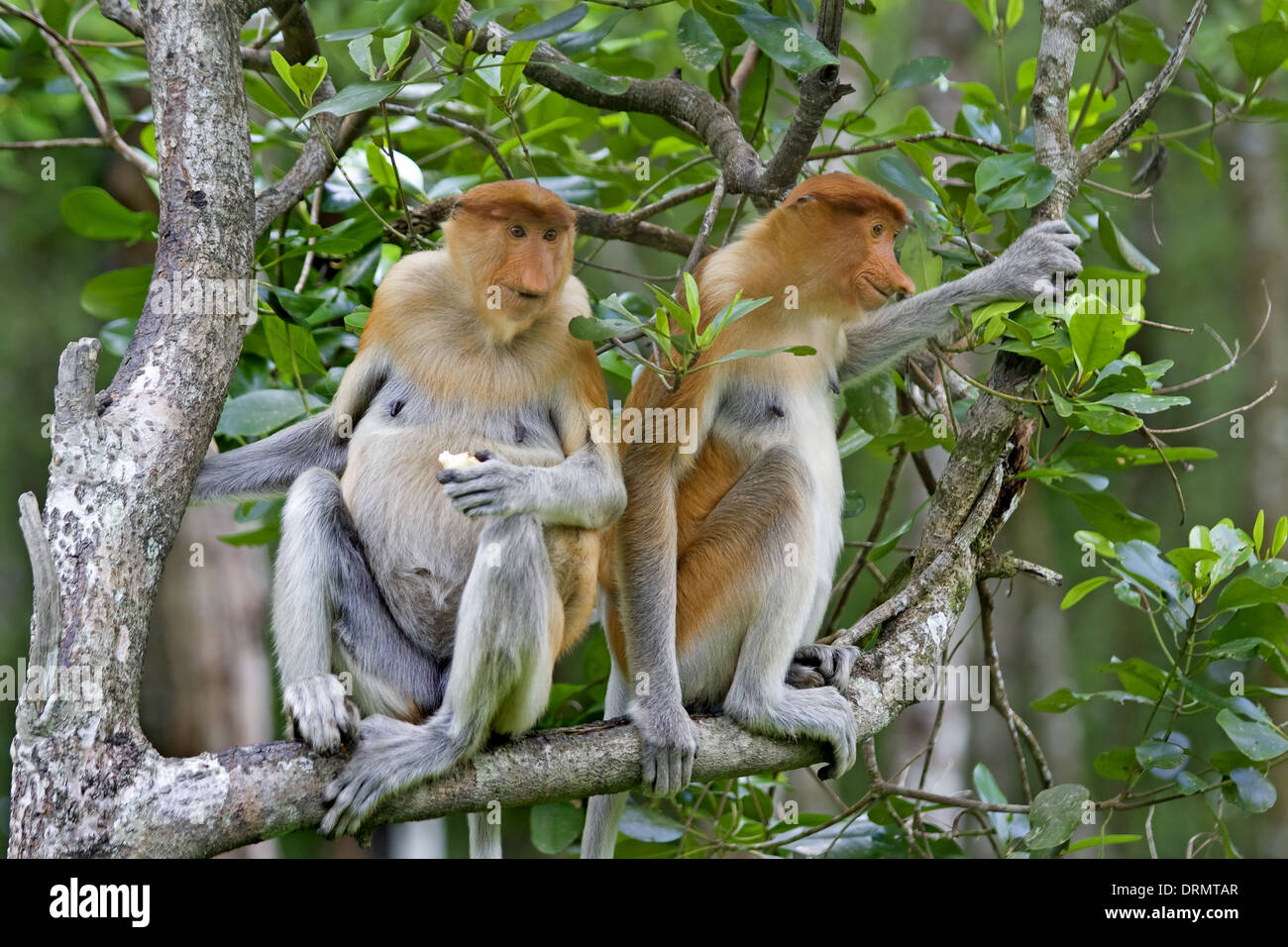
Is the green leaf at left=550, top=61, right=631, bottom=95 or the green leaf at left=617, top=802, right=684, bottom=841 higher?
the green leaf at left=550, top=61, right=631, bottom=95

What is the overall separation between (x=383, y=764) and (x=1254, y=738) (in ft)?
8.06

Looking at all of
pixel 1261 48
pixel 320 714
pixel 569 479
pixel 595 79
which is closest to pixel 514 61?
pixel 595 79

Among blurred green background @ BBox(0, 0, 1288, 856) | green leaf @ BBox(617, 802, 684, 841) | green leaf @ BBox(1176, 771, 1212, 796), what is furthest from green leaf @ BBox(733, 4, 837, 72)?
green leaf @ BBox(617, 802, 684, 841)

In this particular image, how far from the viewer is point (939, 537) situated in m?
3.72

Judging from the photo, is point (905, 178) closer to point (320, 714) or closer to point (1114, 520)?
point (1114, 520)

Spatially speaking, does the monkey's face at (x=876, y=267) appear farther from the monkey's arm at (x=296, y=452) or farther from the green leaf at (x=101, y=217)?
the green leaf at (x=101, y=217)

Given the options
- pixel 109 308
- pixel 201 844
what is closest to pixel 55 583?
pixel 201 844

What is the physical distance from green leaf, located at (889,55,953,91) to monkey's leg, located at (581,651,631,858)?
2.33 meters

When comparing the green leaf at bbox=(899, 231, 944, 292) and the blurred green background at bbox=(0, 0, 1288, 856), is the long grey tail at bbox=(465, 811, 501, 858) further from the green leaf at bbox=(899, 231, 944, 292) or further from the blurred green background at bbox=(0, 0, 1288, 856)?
the green leaf at bbox=(899, 231, 944, 292)

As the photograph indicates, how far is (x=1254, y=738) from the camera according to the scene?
3371 millimetres

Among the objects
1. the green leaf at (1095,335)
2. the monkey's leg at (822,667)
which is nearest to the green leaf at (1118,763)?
the monkey's leg at (822,667)

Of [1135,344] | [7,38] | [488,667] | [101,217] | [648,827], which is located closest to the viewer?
[488,667]

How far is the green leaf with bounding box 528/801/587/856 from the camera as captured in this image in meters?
3.93

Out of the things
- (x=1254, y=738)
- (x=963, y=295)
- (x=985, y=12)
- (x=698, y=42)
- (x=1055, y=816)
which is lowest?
(x=1055, y=816)
